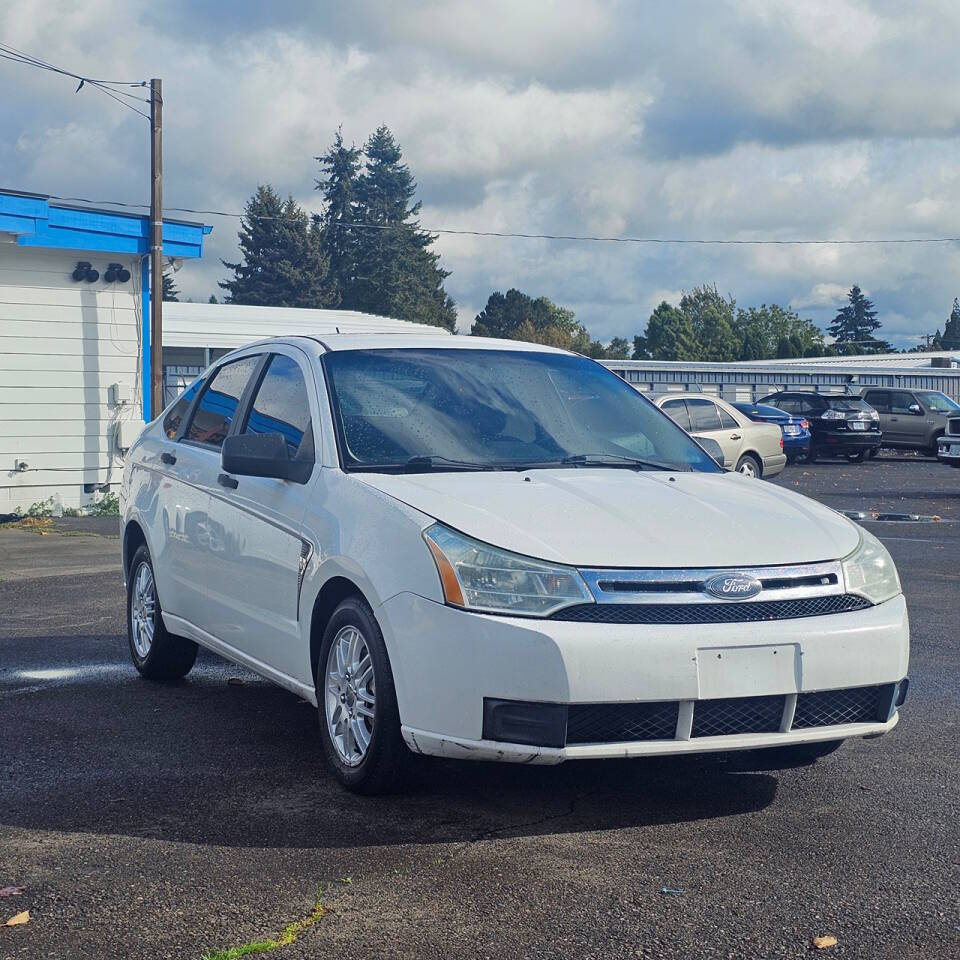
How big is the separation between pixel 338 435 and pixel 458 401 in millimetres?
573

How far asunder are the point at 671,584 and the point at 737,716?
0.48 m

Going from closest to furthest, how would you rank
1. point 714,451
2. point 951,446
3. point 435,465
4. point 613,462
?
1. point 435,465
2. point 613,462
3. point 714,451
4. point 951,446

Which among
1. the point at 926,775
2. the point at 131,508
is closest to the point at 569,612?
the point at 926,775

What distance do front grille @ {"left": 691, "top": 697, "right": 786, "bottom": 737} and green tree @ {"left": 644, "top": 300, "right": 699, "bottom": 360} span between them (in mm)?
108545

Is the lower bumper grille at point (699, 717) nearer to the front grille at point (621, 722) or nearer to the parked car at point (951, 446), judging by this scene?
the front grille at point (621, 722)

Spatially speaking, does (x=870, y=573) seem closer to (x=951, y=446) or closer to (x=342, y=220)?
(x=951, y=446)

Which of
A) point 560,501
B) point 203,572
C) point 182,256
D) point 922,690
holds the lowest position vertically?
point 922,690

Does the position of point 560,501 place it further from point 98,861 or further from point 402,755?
point 98,861

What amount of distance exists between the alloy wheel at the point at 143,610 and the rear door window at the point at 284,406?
131cm

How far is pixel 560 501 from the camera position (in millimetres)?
4793

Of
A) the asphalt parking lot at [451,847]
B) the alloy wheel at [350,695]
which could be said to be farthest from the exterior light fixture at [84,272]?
the alloy wheel at [350,695]

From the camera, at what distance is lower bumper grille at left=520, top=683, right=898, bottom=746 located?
170 inches

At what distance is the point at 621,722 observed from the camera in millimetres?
4352

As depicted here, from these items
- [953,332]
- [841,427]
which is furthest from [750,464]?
[953,332]
